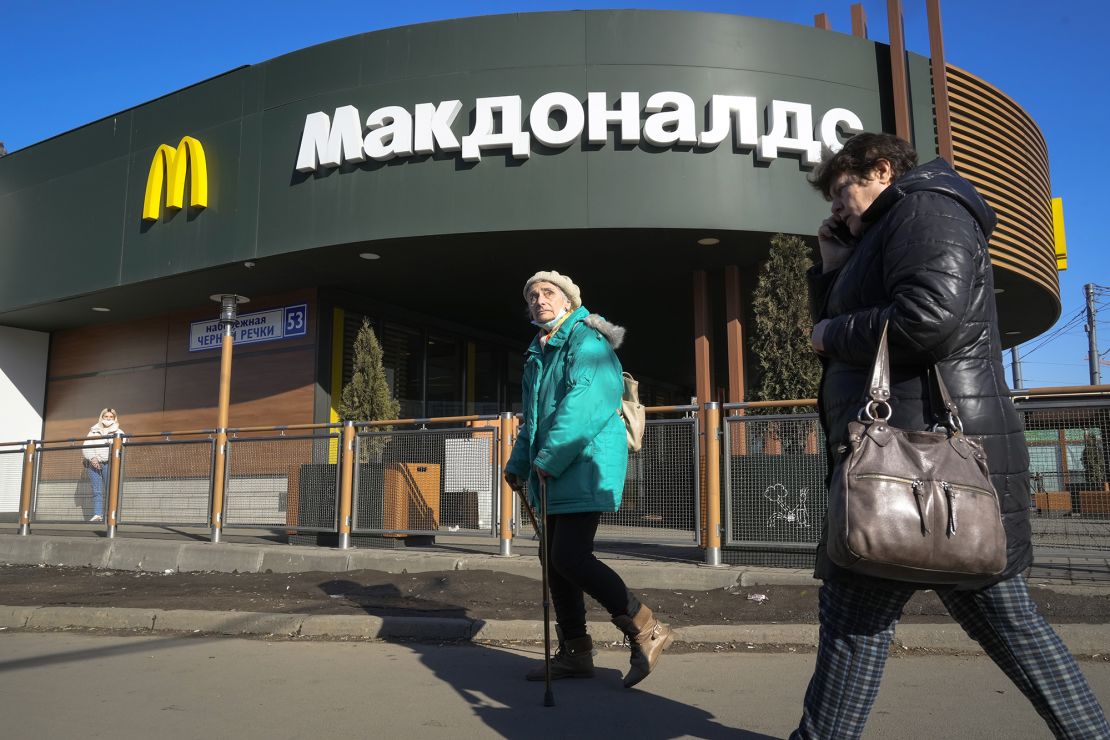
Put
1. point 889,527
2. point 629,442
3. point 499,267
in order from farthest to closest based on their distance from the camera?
point 499,267
point 629,442
point 889,527

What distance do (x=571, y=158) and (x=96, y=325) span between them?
35.0ft

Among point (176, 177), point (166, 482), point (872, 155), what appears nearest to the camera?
point (872, 155)

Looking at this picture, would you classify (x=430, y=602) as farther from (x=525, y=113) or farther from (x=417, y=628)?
(x=525, y=113)

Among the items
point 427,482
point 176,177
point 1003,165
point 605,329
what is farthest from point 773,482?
point 176,177

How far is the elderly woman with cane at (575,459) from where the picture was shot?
13.0 feet

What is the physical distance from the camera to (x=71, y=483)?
11.1 metres

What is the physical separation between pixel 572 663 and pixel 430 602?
243 cm

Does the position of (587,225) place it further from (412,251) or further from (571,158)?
(412,251)

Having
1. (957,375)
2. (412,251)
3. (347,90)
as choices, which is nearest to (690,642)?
(957,375)

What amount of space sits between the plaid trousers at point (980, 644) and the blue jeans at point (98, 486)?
10.2m

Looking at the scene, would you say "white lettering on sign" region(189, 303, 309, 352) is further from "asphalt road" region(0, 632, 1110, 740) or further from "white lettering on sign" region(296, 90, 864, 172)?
"asphalt road" region(0, 632, 1110, 740)

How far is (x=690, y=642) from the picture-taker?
5293mm

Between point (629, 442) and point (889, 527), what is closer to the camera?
point (889, 527)

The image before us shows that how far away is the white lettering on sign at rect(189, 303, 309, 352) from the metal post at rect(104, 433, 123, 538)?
3811 mm
